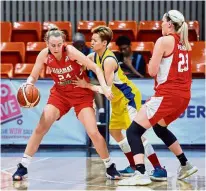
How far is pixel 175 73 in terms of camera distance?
582 cm

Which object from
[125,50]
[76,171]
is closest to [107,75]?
[76,171]

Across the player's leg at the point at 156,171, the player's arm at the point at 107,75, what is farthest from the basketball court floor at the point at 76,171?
the player's arm at the point at 107,75

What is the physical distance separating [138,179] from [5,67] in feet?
18.5

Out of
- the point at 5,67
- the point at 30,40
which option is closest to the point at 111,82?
the point at 5,67

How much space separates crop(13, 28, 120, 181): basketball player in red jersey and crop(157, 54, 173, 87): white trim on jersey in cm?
61

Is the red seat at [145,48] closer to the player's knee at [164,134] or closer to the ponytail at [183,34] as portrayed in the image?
the player's knee at [164,134]

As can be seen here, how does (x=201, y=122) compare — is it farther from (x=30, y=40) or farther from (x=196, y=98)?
(x=30, y=40)

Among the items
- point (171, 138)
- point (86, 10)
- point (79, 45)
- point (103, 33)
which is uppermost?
point (86, 10)

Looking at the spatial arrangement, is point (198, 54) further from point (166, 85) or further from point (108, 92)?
point (108, 92)

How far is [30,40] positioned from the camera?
489 inches

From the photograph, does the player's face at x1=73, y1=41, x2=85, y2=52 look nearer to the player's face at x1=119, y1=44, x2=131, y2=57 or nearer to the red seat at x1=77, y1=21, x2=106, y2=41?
the player's face at x1=119, y1=44, x2=131, y2=57

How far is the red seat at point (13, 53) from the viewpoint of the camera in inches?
451

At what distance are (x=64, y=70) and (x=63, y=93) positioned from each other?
0.28 m

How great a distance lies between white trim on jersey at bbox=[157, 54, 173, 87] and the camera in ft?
19.0
